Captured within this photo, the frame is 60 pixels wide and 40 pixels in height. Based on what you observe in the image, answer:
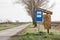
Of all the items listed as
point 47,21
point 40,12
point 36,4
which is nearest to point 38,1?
point 36,4

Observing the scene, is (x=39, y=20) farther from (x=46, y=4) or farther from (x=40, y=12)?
(x=46, y=4)

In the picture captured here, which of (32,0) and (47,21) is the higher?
(32,0)

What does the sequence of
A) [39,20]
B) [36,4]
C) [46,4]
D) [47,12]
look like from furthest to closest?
1. [46,4]
2. [36,4]
3. [47,12]
4. [39,20]

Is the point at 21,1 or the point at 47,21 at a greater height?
the point at 21,1

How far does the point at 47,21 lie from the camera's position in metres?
28.8

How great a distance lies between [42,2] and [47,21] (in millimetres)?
34532

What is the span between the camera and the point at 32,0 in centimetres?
6028

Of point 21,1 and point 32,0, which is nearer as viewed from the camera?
point 32,0

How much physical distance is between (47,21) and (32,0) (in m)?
32.0

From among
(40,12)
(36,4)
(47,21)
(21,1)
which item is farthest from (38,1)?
(40,12)

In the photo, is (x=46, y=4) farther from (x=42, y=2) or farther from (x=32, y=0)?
(x=32, y=0)

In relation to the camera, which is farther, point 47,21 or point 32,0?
point 32,0

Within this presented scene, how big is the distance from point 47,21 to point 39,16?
13.4 meters

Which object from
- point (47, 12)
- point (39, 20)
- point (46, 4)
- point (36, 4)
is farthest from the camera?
point (46, 4)
